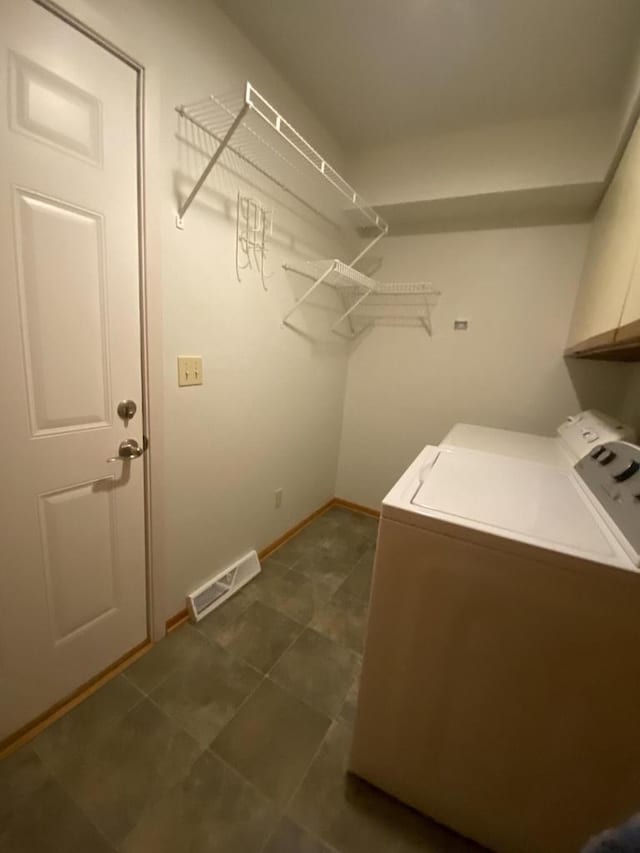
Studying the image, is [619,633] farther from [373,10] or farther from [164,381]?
[373,10]

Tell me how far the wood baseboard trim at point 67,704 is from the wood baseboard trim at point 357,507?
1.89 m

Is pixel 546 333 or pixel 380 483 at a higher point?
pixel 546 333

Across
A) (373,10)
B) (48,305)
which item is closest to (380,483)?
(48,305)

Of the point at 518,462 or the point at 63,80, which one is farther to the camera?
the point at 518,462

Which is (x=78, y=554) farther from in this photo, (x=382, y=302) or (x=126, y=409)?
(x=382, y=302)

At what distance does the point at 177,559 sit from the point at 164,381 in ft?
2.88

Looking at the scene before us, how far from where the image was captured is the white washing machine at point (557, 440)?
1.38 m

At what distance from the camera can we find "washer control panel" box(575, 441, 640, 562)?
0.81m

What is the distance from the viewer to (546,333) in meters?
2.19

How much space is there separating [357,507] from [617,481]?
225 cm

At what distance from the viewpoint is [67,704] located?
1309 mm

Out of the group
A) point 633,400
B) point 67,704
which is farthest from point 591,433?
point 67,704

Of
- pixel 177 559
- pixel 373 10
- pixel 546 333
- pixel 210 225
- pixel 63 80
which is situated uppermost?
pixel 373 10

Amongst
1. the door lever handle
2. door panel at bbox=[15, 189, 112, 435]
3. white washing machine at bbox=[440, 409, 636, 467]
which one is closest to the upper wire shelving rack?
door panel at bbox=[15, 189, 112, 435]
